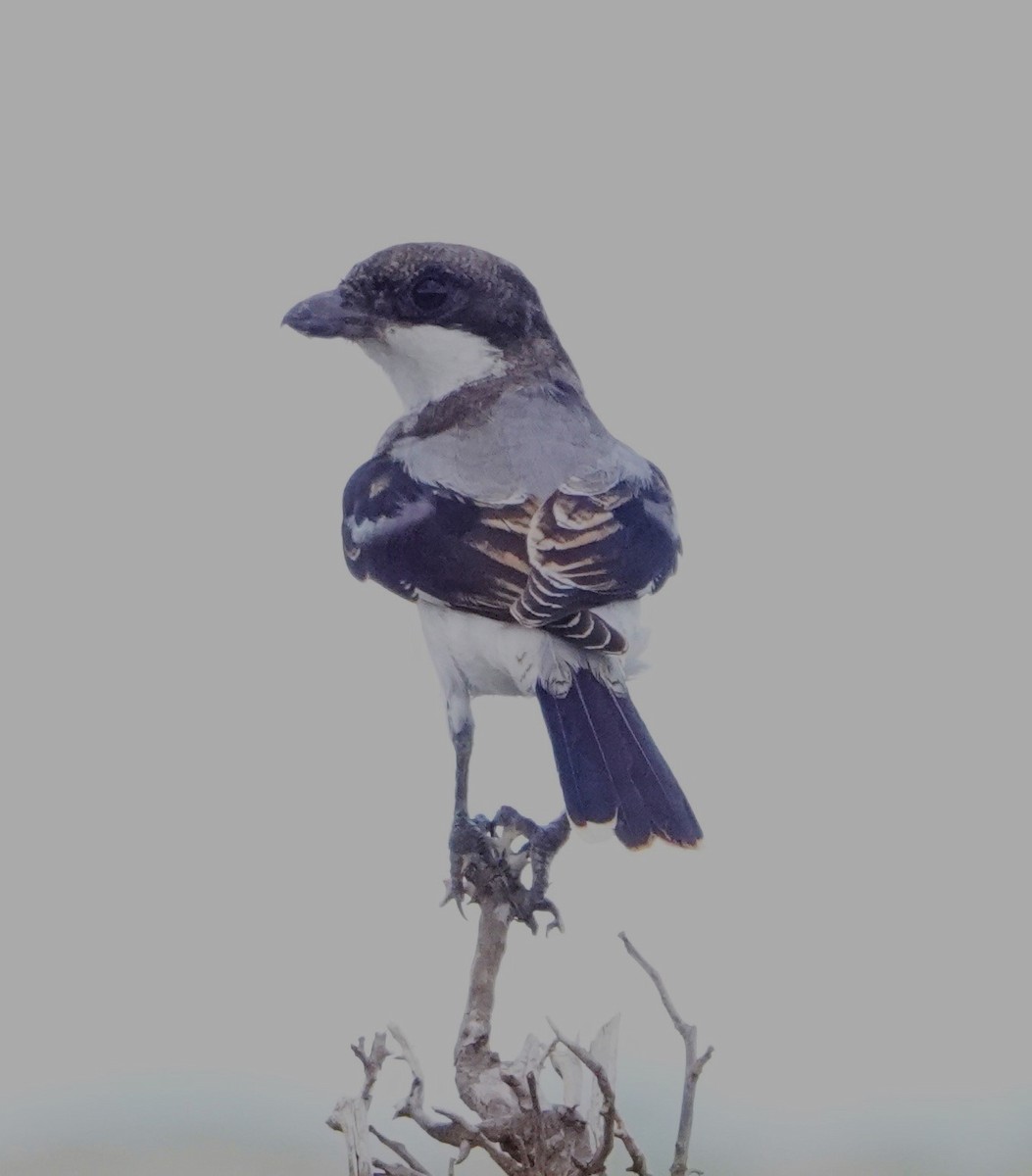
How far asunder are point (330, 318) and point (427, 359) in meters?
0.33

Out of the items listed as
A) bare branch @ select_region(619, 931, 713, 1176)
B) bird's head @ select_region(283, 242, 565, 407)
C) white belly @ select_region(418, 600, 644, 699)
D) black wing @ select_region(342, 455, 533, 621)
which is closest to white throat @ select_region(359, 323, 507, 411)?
bird's head @ select_region(283, 242, 565, 407)

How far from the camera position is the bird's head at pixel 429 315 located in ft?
15.8

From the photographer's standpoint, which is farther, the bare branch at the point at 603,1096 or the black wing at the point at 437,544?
the black wing at the point at 437,544

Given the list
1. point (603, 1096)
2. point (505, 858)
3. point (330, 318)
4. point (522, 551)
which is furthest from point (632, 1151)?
point (330, 318)

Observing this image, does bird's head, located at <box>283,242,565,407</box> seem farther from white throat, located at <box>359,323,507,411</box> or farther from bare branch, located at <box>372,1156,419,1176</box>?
bare branch, located at <box>372,1156,419,1176</box>

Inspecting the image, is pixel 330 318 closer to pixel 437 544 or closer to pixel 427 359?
pixel 427 359

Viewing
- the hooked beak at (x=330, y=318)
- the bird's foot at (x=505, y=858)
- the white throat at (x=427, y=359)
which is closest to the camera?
the bird's foot at (x=505, y=858)

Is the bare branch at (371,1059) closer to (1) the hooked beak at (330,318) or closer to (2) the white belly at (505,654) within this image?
(2) the white belly at (505,654)

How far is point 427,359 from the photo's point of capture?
492 centimetres

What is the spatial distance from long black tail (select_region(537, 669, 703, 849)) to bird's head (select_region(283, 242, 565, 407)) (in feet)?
4.91

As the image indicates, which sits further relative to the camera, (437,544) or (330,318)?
(330,318)

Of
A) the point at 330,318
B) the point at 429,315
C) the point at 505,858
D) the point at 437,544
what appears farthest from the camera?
the point at 429,315

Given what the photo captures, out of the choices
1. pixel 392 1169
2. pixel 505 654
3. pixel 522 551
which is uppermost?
pixel 522 551

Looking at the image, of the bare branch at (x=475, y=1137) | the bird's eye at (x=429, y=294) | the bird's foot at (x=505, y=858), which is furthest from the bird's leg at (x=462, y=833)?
the bird's eye at (x=429, y=294)
